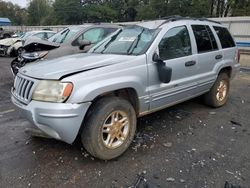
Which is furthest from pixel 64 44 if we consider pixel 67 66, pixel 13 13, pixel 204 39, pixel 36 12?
pixel 13 13

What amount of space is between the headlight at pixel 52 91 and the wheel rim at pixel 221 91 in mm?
3735

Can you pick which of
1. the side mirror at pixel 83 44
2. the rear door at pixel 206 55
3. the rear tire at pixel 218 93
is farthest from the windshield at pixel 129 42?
the side mirror at pixel 83 44

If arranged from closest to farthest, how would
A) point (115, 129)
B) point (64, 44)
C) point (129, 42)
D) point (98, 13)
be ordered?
1. point (115, 129)
2. point (129, 42)
3. point (64, 44)
4. point (98, 13)

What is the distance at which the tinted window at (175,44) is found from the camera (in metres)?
4.23

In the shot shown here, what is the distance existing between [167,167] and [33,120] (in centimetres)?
176

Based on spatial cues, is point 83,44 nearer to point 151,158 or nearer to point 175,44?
point 175,44

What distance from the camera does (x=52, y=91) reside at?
3205mm

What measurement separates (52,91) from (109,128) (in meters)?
0.88

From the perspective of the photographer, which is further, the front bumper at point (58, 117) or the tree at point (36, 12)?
the tree at point (36, 12)

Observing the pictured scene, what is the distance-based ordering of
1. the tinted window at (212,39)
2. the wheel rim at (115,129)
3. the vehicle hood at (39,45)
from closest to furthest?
the wheel rim at (115,129) → the tinted window at (212,39) → the vehicle hood at (39,45)

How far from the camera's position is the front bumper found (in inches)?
122

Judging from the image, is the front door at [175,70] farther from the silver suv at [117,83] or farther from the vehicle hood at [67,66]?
the vehicle hood at [67,66]

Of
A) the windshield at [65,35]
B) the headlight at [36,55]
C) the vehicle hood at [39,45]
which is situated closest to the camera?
the headlight at [36,55]

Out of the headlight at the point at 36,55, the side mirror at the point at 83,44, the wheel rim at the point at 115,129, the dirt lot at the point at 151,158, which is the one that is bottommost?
the dirt lot at the point at 151,158
